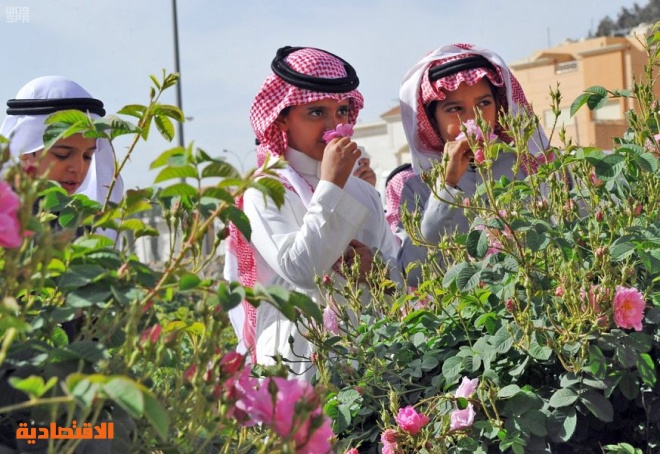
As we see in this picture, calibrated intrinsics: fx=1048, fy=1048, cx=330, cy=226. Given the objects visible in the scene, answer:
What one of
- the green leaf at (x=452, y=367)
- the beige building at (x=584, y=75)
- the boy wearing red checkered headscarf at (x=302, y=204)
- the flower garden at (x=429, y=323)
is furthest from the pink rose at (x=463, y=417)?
the beige building at (x=584, y=75)

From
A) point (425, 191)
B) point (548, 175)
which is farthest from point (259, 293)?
point (425, 191)


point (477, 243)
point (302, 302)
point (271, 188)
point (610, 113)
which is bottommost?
point (610, 113)

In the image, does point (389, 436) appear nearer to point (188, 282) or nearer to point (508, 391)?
point (508, 391)

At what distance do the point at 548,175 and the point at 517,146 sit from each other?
0.55ft

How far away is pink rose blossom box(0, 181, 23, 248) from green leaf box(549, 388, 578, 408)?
4.08 ft

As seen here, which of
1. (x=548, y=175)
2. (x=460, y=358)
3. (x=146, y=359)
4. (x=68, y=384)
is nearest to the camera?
(x=68, y=384)

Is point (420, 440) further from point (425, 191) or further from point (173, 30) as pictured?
point (173, 30)

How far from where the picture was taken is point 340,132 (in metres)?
3.04

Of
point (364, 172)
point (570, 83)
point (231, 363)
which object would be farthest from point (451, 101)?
point (570, 83)

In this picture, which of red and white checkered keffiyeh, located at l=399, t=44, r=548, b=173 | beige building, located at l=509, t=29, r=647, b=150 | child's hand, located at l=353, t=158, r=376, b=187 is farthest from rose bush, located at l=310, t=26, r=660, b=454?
beige building, located at l=509, t=29, r=647, b=150

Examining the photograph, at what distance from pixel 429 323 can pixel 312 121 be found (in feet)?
4.26

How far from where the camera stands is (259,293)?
3.67ft

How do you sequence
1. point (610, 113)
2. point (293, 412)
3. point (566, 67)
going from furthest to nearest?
1. point (566, 67)
2. point (610, 113)
3. point (293, 412)

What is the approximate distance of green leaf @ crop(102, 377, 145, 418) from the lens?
2.91 ft
